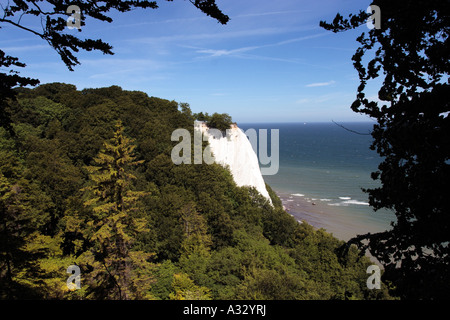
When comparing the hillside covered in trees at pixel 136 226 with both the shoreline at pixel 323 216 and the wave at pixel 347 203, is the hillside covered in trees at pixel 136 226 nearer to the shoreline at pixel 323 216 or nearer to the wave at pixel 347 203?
the shoreline at pixel 323 216

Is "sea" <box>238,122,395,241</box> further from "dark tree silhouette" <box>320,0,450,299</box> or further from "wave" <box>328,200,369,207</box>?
"dark tree silhouette" <box>320,0,450,299</box>

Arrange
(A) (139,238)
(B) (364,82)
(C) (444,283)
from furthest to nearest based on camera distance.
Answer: (A) (139,238) < (B) (364,82) < (C) (444,283)

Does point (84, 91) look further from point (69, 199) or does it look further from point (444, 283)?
point (444, 283)

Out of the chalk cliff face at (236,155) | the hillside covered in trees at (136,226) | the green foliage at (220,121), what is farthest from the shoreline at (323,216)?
the green foliage at (220,121)

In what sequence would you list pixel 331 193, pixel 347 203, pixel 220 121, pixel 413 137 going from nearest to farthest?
pixel 413 137
pixel 220 121
pixel 347 203
pixel 331 193

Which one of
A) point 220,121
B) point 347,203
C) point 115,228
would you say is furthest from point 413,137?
point 347,203

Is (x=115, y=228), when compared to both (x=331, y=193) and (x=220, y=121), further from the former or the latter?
(x=331, y=193)
